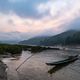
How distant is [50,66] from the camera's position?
5069cm

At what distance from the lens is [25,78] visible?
109ft

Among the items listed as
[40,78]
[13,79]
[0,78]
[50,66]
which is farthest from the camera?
[50,66]

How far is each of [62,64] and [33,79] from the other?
2327 cm

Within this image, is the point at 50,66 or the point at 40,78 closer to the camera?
the point at 40,78

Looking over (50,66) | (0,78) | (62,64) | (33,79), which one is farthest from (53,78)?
(62,64)

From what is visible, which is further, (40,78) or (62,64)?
(62,64)

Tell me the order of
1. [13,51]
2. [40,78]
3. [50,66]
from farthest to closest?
[13,51] < [50,66] < [40,78]

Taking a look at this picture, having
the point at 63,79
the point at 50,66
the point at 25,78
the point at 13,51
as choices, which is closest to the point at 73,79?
the point at 63,79

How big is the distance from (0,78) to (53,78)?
1066 centimetres

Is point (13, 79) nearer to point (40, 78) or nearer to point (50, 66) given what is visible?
point (40, 78)

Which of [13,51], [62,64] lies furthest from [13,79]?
[13,51]

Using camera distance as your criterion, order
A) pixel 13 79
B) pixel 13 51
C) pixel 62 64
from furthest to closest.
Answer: pixel 13 51 < pixel 62 64 < pixel 13 79

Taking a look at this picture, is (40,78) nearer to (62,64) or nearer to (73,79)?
(73,79)

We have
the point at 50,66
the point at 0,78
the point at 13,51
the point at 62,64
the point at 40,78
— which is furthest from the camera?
the point at 13,51
